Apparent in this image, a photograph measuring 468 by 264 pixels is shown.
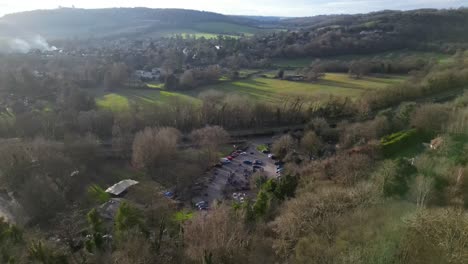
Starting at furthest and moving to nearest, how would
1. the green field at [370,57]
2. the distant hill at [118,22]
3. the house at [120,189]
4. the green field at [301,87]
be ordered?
the distant hill at [118,22]
the green field at [370,57]
the green field at [301,87]
the house at [120,189]

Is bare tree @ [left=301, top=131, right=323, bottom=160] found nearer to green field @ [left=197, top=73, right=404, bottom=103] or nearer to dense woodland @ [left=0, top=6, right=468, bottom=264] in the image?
dense woodland @ [left=0, top=6, right=468, bottom=264]

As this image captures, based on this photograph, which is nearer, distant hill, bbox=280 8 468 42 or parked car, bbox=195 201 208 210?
parked car, bbox=195 201 208 210

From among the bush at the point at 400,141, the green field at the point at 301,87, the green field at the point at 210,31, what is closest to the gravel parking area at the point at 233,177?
the bush at the point at 400,141

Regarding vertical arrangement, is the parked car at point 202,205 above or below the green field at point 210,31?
below

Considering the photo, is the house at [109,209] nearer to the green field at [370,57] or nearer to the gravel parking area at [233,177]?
the gravel parking area at [233,177]

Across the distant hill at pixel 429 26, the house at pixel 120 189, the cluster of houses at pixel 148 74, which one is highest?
the distant hill at pixel 429 26

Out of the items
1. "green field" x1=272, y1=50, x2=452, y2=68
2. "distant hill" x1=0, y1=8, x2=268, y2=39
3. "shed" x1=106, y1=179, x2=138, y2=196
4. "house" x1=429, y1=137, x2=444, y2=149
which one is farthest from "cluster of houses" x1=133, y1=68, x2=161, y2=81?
"distant hill" x1=0, y1=8, x2=268, y2=39

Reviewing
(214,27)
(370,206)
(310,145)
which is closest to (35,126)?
(310,145)

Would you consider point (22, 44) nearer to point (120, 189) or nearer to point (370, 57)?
point (370, 57)
